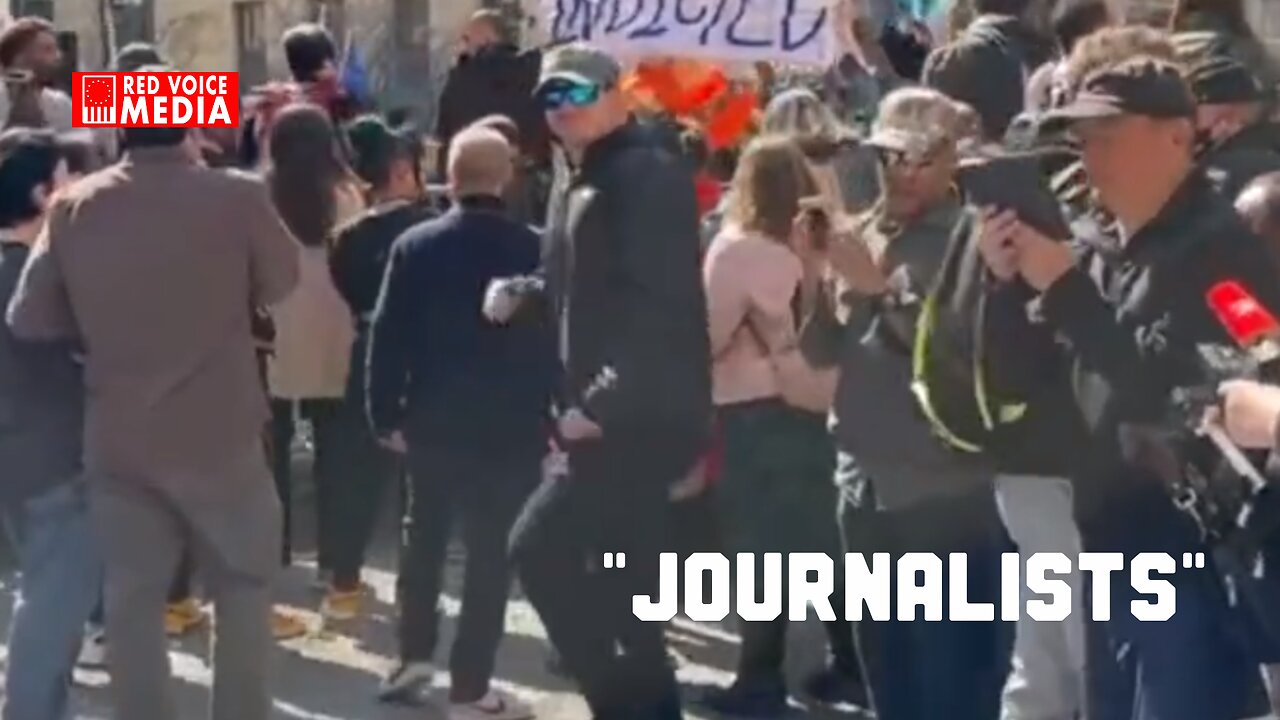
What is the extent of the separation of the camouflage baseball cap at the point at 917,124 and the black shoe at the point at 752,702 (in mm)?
1995

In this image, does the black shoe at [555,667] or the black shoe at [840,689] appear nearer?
the black shoe at [840,689]

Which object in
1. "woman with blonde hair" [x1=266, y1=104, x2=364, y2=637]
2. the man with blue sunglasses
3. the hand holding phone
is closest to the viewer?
the man with blue sunglasses

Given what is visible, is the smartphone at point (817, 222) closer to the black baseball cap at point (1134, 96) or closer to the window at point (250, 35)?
the black baseball cap at point (1134, 96)

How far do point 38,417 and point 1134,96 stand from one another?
11.1ft

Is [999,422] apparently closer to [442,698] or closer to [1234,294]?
[1234,294]

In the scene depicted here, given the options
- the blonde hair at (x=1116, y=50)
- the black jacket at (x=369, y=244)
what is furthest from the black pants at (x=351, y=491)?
the blonde hair at (x=1116, y=50)

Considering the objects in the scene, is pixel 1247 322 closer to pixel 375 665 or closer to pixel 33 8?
pixel 375 665

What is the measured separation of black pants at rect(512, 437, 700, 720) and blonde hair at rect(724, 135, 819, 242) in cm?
101

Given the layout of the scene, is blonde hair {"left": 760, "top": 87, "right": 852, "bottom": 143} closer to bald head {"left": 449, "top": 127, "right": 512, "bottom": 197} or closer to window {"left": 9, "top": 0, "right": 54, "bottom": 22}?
bald head {"left": 449, "top": 127, "right": 512, "bottom": 197}

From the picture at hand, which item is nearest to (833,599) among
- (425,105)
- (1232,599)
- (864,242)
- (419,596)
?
(419,596)

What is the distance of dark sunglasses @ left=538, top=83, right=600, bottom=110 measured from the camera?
21.1ft

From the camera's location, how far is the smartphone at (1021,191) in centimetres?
485

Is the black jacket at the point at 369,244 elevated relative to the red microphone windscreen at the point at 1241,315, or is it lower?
lower

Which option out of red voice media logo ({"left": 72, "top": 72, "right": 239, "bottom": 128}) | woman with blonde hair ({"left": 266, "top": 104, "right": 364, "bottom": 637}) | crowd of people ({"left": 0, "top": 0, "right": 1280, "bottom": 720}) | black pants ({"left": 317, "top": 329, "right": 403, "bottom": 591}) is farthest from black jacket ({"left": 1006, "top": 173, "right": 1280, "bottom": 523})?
black pants ({"left": 317, "top": 329, "right": 403, "bottom": 591})
